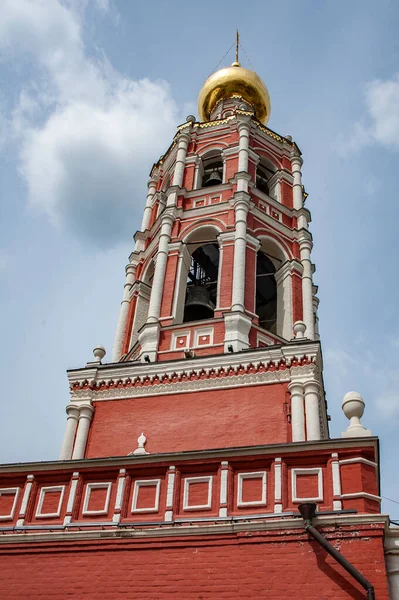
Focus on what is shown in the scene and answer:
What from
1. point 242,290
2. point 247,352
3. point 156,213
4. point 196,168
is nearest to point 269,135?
point 196,168

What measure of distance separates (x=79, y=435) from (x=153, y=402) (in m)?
1.59

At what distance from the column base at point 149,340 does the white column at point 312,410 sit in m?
3.66

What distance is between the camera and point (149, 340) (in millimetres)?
15523

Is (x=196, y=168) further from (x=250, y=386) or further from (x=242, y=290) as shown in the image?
(x=250, y=386)

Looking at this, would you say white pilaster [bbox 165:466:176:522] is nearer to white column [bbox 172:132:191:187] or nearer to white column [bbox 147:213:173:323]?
white column [bbox 147:213:173:323]

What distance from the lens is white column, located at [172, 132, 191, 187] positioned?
63.6 ft

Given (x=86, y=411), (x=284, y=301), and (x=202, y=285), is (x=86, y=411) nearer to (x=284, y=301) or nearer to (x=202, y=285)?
(x=202, y=285)

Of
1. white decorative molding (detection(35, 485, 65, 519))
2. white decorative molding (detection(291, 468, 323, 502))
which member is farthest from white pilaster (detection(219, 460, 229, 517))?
white decorative molding (detection(35, 485, 65, 519))

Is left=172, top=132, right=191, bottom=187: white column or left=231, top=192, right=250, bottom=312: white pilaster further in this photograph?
left=172, top=132, right=191, bottom=187: white column

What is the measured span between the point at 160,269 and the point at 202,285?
1374 millimetres

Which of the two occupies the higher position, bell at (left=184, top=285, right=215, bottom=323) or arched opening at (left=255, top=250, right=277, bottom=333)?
arched opening at (left=255, top=250, right=277, bottom=333)

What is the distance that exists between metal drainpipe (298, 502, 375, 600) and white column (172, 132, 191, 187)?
43.4ft

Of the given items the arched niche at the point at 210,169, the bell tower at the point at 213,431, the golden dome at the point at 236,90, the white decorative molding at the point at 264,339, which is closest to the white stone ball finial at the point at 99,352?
the bell tower at the point at 213,431

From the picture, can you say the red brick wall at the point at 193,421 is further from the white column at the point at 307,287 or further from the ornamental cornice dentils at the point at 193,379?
the white column at the point at 307,287
